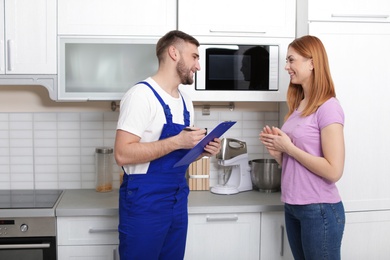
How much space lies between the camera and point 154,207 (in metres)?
2.16

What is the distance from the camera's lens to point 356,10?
259 cm

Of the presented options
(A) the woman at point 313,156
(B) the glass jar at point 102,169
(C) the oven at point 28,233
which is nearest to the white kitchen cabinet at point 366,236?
(A) the woman at point 313,156

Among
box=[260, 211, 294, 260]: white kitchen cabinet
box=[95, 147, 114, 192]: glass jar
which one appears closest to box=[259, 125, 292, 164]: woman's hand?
box=[260, 211, 294, 260]: white kitchen cabinet

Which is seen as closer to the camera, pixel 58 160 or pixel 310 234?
pixel 310 234

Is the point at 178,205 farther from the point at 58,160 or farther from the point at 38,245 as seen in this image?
the point at 58,160

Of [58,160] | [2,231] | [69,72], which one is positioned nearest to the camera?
[2,231]

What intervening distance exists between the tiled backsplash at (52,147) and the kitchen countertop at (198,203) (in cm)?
19

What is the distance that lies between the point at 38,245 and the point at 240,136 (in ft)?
4.64

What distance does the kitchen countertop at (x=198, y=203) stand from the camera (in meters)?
2.58

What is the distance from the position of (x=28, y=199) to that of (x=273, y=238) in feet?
4.57

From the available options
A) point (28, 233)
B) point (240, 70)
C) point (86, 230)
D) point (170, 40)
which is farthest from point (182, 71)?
point (28, 233)

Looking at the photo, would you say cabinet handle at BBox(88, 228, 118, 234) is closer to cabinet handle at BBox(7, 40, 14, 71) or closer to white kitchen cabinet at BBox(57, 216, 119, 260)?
white kitchen cabinet at BBox(57, 216, 119, 260)

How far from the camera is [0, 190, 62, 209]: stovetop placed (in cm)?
262

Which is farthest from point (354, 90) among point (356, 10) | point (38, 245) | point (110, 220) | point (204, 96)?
point (38, 245)
